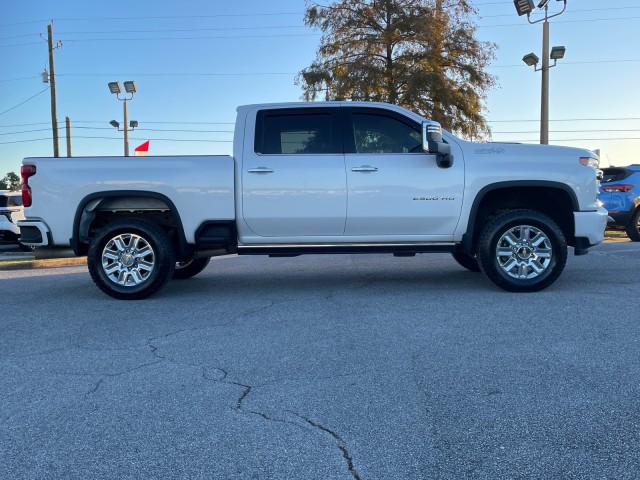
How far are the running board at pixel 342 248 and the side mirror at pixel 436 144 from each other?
95 centimetres

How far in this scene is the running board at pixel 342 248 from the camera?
21.8 feet

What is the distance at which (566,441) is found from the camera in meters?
2.83

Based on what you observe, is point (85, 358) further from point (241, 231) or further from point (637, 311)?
point (637, 311)

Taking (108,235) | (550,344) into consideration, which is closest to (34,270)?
(108,235)

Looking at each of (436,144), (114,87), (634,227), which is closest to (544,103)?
(634,227)

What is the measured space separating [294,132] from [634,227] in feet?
31.0

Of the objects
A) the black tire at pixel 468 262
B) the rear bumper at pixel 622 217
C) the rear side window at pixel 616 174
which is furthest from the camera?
the rear side window at pixel 616 174

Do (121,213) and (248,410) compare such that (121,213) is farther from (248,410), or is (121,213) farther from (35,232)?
(248,410)

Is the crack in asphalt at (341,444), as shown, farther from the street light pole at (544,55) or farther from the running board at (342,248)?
the street light pole at (544,55)

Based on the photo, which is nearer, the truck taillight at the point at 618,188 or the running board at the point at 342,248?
the running board at the point at 342,248

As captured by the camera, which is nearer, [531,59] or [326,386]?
[326,386]

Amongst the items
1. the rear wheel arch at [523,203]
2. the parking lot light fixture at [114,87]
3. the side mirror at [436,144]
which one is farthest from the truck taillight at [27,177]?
the parking lot light fixture at [114,87]

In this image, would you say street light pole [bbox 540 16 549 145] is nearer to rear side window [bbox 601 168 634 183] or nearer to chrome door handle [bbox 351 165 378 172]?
rear side window [bbox 601 168 634 183]

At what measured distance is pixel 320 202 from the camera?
655 cm
